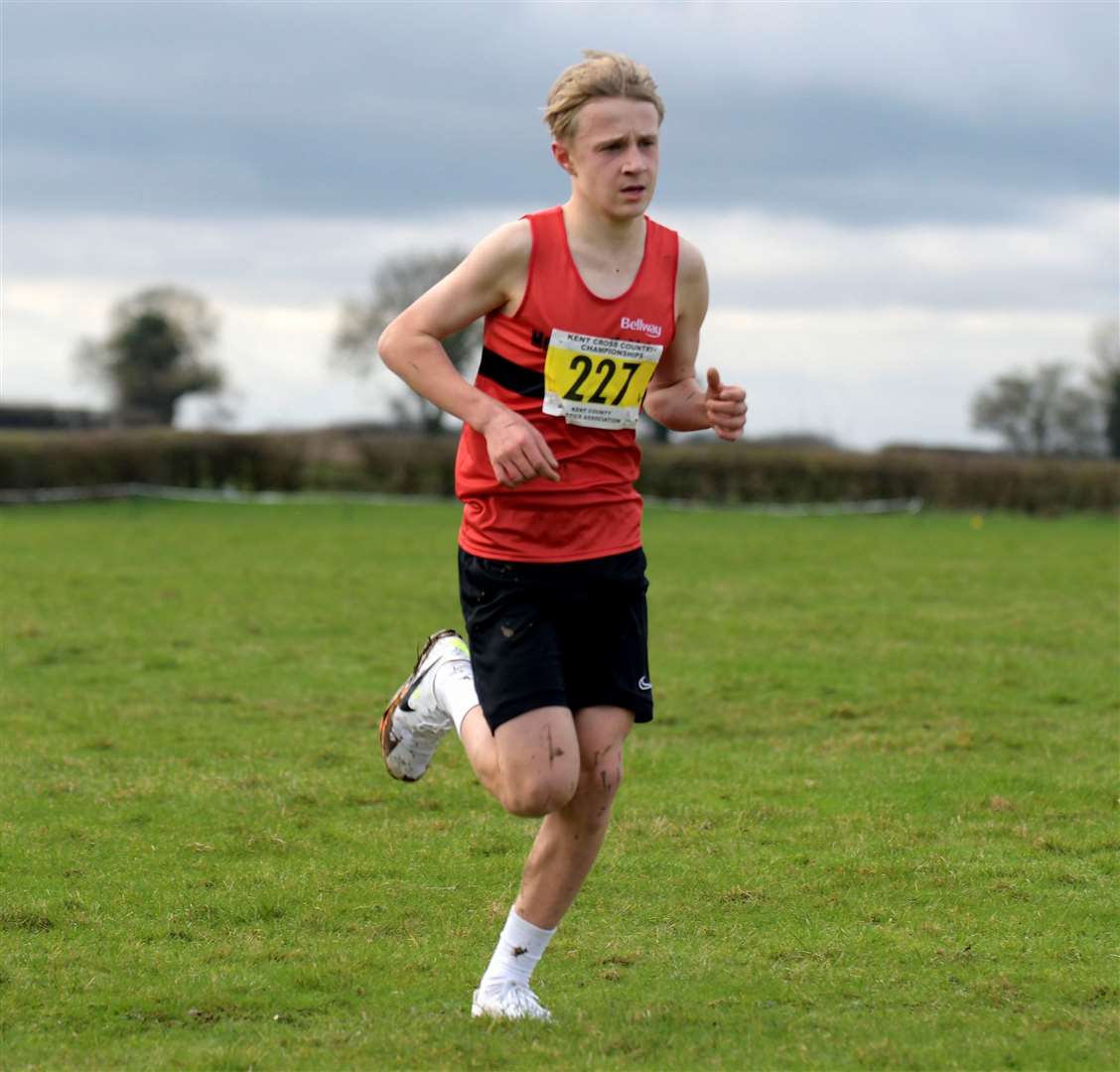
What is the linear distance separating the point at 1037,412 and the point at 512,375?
53257 millimetres

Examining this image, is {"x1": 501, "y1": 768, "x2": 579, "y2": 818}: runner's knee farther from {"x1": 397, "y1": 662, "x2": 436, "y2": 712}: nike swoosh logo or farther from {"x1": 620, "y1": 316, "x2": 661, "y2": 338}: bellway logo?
{"x1": 620, "y1": 316, "x2": 661, "y2": 338}: bellway logo

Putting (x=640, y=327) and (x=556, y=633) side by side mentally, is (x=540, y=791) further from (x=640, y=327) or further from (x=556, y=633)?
(x=640, y=327)

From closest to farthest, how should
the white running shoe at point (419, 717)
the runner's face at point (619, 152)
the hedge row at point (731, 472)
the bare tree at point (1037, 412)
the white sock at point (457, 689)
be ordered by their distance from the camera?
the runner's face at point (619, 152) < the white sock at point (457, 689) < the white running shoe at point (419, 717) < the hedge row at point (731, 472) < the bare tree at point (1037, 412)

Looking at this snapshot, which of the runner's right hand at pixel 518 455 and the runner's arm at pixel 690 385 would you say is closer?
the runner's right hand at pixel 518 455

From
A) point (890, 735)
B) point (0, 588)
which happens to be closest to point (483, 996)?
point (890, 735)

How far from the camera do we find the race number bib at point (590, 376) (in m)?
5.03

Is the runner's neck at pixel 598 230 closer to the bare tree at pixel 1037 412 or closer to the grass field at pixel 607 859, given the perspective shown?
the grass field at pixel 607 859

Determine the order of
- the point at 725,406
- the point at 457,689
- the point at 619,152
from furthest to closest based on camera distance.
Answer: the point at 457,689 → the point at 725,406 → the point at 619,152

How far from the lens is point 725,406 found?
210 inches

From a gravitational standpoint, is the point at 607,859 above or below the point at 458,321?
below

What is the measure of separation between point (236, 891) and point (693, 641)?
8.93 m

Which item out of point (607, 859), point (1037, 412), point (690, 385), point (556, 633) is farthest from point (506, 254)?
point (1037, 412)

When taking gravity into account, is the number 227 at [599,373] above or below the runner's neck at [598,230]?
below

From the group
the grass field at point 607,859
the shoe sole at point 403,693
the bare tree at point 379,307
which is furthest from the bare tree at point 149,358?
the shoe sole at point 403,693
